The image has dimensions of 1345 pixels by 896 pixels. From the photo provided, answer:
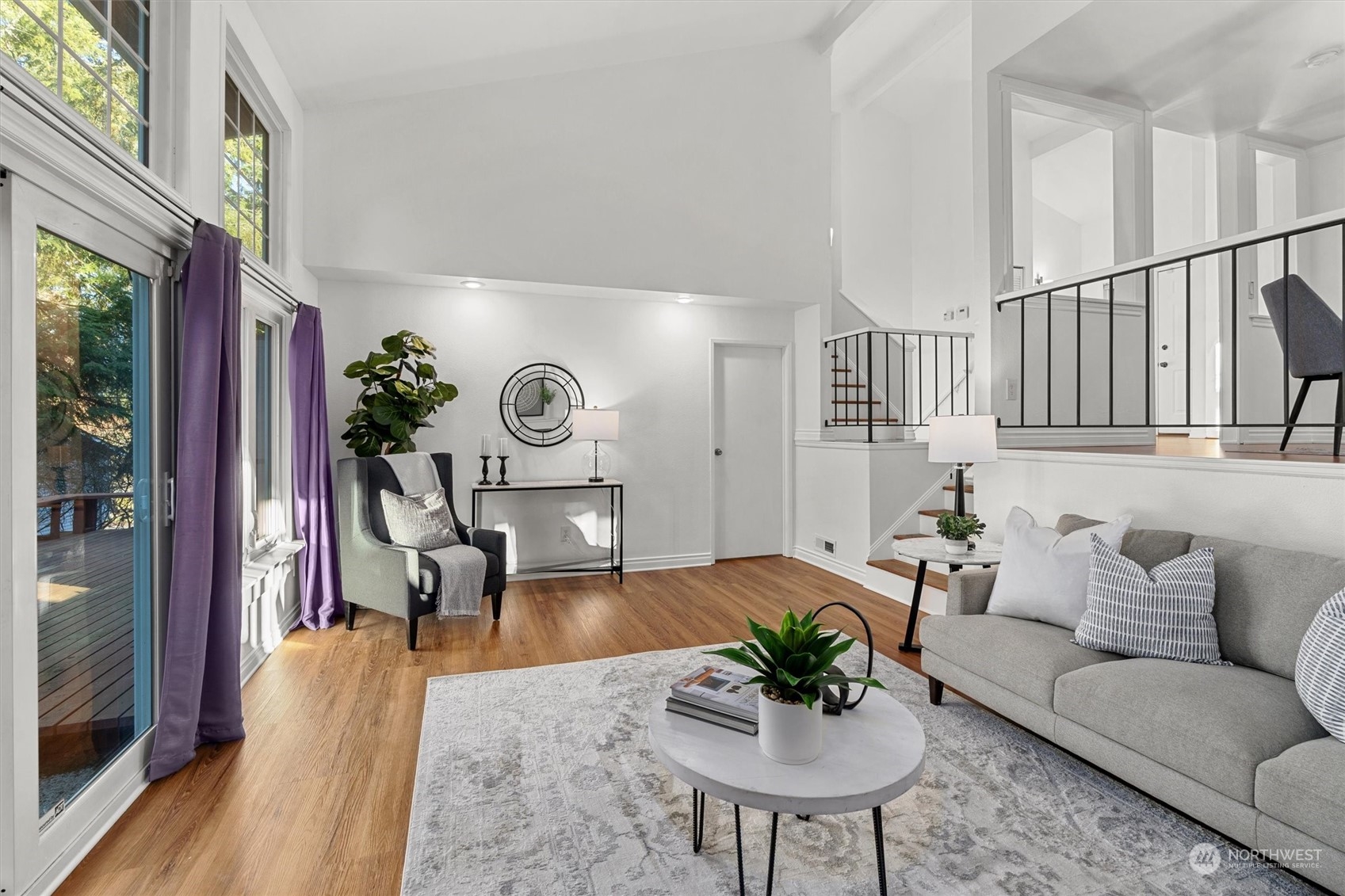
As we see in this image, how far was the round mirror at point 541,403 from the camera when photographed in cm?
518

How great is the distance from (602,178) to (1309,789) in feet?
16.2

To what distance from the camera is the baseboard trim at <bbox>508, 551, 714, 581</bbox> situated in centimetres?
525

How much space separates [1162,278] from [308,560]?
7520mm

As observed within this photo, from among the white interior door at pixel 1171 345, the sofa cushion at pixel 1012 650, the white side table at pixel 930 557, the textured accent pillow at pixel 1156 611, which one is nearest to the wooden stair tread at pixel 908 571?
the white side table at pixel 930 557

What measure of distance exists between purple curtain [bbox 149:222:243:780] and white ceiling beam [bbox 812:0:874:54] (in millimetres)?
4798

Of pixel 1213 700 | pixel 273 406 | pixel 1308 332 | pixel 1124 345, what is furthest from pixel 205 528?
pixel 1124 345

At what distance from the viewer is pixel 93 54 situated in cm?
203

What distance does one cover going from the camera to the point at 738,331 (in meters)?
5.85

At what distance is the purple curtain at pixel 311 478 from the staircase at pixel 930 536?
3.56 meters

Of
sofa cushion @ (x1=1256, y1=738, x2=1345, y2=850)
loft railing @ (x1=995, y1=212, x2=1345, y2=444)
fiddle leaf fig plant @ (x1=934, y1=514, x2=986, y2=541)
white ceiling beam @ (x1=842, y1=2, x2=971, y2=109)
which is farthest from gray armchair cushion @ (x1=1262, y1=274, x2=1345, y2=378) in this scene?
white ceiling beam @ (x1=842, y1=2, x2=971, y2=109)

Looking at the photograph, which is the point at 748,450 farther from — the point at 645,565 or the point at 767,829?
the point at 767,829

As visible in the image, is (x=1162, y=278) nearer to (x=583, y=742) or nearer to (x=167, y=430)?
(x=583, y=742)

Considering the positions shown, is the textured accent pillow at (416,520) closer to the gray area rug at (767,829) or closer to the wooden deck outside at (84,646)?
the gray area rug at (767,829)

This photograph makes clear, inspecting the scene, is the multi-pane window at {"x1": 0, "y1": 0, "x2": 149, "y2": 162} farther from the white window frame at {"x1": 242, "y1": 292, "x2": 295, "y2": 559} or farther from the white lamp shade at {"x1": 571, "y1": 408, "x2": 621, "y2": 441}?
the white lamp shade at {"x1": 571, "y1": 408, "x2": 621, "y2": 441}
